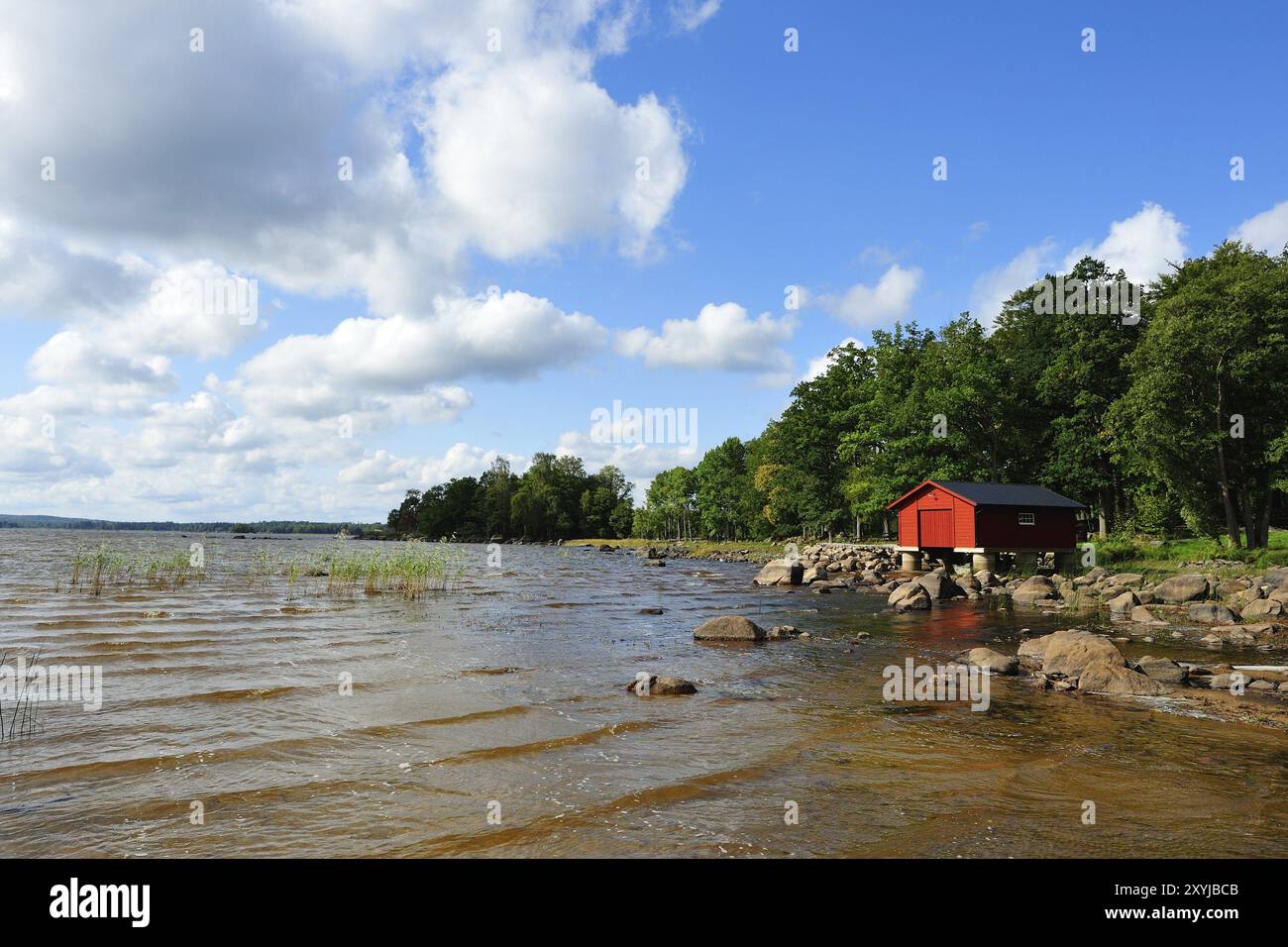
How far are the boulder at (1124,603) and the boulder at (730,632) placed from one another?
1368 cm

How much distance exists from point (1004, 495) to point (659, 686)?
34.2 m

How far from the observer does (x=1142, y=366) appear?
1515 inches

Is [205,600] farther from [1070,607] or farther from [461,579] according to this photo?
[1070,607]

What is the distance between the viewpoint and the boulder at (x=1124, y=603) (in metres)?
25.3

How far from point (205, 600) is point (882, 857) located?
27828 mm

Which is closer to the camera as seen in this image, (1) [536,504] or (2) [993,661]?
(2) [993,661]

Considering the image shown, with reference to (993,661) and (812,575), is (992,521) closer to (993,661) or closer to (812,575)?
(812,575)

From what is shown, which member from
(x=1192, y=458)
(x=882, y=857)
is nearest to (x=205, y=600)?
(x=882, y=857)

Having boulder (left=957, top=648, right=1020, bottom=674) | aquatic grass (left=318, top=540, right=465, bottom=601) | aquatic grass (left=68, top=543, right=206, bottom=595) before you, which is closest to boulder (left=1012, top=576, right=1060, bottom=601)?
boulder (left=957, top=648, right=1020, bottom=674)

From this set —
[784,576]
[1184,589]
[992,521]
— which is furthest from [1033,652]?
[992,521]

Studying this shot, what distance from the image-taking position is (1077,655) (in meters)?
15.3

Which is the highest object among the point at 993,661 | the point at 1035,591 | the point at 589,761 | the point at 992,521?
the point at 992,521

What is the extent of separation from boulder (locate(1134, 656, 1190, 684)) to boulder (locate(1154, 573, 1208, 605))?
47.5ft

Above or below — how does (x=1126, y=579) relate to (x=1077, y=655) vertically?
below
